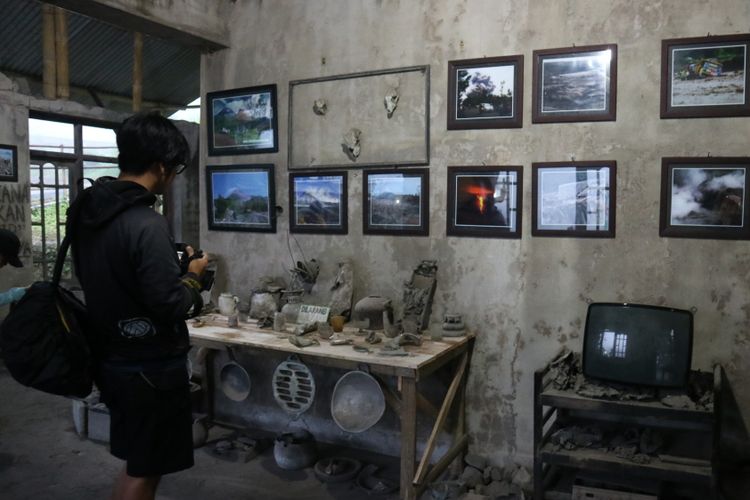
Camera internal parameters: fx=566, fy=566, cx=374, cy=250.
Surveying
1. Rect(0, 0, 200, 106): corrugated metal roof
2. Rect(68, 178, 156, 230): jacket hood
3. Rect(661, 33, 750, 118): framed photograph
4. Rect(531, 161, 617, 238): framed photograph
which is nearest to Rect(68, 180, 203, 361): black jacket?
Rect(68, 178, 156, 230): jacket hood

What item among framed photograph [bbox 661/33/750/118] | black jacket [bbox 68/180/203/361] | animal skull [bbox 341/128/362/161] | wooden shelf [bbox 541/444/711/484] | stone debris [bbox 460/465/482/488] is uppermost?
framed photograph [bbox 661/33/750/118]

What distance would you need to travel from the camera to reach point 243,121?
4867 millimetres

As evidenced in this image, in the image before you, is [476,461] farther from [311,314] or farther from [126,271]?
[126,271]

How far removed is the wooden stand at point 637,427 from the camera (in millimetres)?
2883

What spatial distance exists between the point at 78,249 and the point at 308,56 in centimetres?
283

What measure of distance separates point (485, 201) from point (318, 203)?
4.50 ft

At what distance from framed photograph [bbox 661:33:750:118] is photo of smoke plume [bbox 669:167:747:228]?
13.3 inches

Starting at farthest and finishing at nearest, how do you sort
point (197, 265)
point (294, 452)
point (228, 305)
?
point (228, 305) → point (294, 452) → point (197, 265)

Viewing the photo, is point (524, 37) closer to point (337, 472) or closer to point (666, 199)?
point (666, 199)

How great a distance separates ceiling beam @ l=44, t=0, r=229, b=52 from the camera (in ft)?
13.0

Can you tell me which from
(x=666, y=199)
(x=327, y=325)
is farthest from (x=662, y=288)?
(x=327, y=325)

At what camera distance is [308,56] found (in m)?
4.54

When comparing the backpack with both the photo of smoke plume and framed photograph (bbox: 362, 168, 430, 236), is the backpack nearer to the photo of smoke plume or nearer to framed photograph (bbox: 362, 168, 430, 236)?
framed photograph (bbox: 362, 168, 430, 236)

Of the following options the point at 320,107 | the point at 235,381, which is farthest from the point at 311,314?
the point at 320,107
